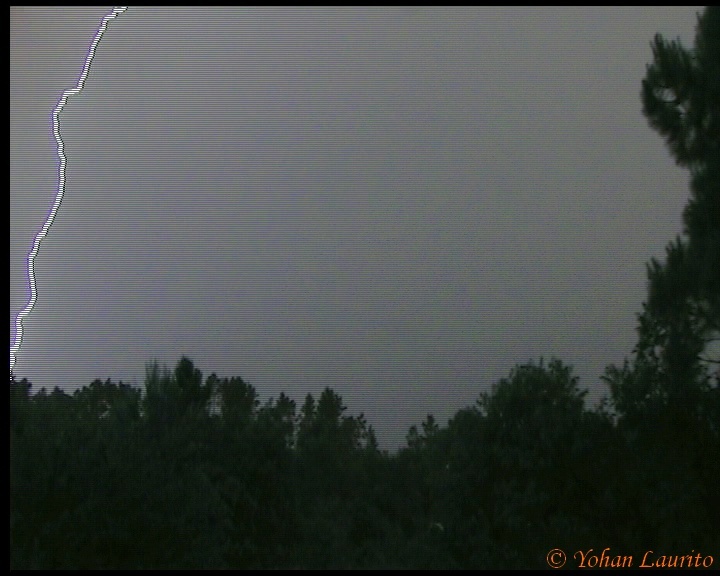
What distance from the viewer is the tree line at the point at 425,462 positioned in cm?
588

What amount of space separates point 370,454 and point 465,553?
87 centimetres

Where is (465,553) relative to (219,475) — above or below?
below

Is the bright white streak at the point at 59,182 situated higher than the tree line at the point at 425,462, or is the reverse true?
the bright white streak at the point at 59,182

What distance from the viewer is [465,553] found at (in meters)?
5.93

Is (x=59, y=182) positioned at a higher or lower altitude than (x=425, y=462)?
higher

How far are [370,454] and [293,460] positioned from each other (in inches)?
20.5

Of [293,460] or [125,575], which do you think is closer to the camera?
[125,575]

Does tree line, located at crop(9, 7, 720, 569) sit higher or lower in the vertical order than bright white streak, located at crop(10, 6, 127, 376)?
lower

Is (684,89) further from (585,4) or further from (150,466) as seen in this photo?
(150,466)

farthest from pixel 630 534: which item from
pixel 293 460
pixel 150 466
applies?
pixel 150 466

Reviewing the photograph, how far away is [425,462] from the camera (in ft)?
19.9

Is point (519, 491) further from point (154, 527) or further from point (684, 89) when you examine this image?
point (684, 89)

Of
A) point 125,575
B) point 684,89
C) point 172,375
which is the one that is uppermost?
point 684,89

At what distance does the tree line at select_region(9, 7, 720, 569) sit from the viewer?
5875 millimetres
